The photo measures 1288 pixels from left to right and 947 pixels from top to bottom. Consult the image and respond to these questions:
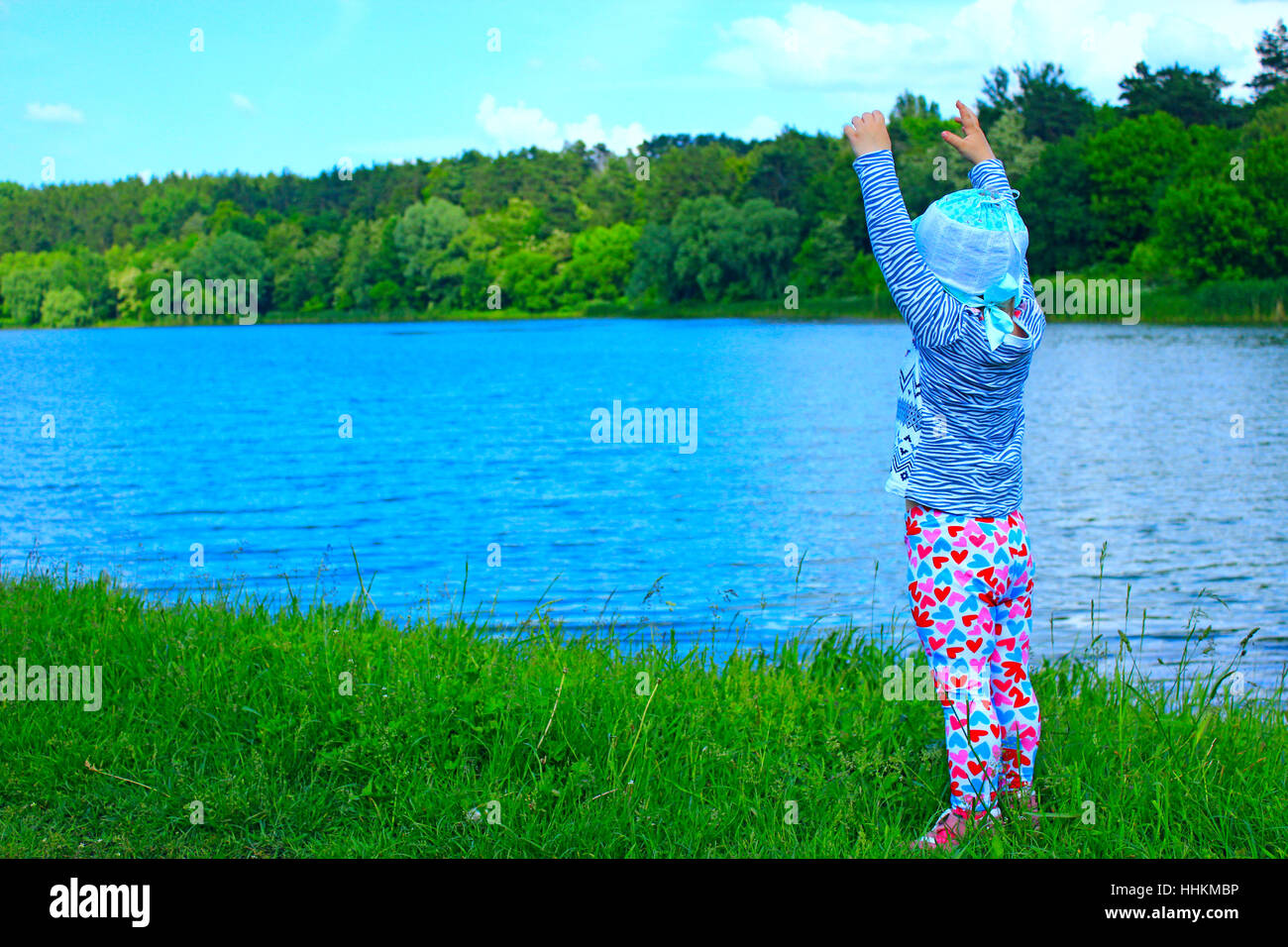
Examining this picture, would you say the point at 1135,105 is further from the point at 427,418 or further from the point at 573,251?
the point at 427,418

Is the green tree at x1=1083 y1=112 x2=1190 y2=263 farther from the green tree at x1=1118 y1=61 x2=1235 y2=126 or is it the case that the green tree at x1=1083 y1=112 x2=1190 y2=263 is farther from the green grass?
the green grass

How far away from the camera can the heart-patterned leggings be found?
391 centimetres

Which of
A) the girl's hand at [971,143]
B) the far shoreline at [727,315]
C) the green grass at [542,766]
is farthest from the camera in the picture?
the far shoreline at [727,315]

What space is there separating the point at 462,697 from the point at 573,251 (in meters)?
130

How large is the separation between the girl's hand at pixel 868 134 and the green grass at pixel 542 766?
7.20 ft

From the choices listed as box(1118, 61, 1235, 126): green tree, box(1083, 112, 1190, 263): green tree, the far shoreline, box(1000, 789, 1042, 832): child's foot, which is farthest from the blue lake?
box(1118, 61, 1235, 126): green tree

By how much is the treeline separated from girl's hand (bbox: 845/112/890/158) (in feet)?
232

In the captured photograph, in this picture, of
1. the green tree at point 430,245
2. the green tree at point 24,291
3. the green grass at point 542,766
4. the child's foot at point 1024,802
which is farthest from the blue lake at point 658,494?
the green tree at point 430,245

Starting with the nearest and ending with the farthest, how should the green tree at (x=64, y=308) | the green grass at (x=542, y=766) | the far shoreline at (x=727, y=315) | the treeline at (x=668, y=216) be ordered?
the green grass at (x=542, y=766)
the far shoreline at (x=727, y=315)
the treeline at (x=668, y=216)
the green tree at (x=64, y=308)

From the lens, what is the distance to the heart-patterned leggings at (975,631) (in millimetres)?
3912

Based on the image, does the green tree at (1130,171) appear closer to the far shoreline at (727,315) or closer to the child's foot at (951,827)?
the far shoreline at (727,315)

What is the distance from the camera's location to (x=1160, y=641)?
33.8 ft

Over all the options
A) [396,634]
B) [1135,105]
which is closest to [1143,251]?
[1135,105]

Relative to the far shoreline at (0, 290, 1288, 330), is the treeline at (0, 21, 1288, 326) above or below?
above
